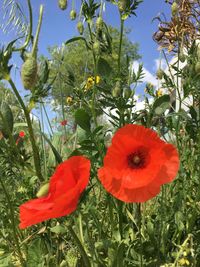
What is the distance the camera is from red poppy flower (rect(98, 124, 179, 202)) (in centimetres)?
68

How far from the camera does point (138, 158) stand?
719mm

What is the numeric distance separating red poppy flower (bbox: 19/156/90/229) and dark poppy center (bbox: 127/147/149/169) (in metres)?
0.09

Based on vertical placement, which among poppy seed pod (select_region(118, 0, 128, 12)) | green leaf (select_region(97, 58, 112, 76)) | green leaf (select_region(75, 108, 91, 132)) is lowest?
green leaf (select_region(75, 108, 91, 132))

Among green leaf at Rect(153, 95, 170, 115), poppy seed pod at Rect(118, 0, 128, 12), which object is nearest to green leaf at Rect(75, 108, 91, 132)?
green leaf at Rect(153, 95, 170, 115)

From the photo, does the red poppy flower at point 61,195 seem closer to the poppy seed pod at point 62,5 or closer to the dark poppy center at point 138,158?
the dark poppy center at point 138,158

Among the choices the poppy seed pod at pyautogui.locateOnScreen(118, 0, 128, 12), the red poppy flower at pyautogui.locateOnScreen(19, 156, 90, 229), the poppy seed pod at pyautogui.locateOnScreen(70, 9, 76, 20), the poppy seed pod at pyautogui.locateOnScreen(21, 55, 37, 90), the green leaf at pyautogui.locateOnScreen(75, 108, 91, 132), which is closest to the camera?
the red poppy flower at pyautogui.locateOnScreen(19, 156, 90, 229)

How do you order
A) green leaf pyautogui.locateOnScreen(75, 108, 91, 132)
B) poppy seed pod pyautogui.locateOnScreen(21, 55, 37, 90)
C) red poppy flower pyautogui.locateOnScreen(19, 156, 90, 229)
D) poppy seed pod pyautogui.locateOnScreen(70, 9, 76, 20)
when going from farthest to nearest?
poppy seed pod pyautogui.locateOnScreen(70, 9, 76, 20) < green leaf pyautogui.locateOnScreen(75, 108, 91, 132) < poppy seed pod pyautogui.locateOnScreen(21, 55, 37, 90) < red poppy flower pyautogui.locateOnScreen(19, 156, 90, 229)

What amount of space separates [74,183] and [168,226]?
50 cm

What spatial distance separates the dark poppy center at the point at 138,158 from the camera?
0.72 metres

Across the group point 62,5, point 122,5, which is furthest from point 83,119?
point 62,5

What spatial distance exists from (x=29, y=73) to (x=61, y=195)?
216 mm

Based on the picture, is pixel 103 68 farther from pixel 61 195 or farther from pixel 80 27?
pixel 61 195

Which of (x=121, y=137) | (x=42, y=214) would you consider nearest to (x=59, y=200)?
(x=42, y=214)

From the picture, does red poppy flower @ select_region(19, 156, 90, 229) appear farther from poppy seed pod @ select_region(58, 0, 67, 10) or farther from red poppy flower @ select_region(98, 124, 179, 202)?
poppy seed pod @ select_region(58, 0, 67, 10)
